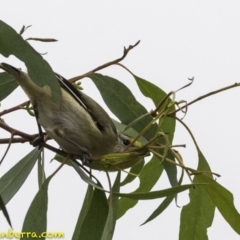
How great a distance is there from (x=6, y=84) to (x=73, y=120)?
165 millimetres

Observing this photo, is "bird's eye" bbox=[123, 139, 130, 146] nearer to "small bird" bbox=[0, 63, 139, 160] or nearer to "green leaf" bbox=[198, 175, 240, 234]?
"small bird" bbox=[0, 63, 139, 160]

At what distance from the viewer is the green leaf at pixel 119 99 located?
1.42 m

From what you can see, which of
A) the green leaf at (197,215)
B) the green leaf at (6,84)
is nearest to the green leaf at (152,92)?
the green leaf at (197,215)

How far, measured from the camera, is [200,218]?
1502mm

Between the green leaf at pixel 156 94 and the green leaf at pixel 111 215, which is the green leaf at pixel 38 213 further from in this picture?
the green leaf at pixel 156 94

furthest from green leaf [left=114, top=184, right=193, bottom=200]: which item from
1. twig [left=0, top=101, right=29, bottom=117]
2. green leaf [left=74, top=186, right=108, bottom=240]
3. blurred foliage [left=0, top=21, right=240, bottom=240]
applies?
twig [left=0, top=101, right=29, bottom=117]

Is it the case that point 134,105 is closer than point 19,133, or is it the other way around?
point 19,133

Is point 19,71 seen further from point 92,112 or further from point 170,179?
point 170,179

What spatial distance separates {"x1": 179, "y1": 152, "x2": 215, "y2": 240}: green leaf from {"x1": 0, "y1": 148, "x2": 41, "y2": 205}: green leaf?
346mm

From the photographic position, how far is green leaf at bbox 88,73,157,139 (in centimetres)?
142

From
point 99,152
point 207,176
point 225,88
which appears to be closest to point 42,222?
point 99,152

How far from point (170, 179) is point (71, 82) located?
269mm

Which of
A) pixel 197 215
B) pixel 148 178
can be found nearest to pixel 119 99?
pixel 148 178

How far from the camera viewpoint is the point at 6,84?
138 cm
